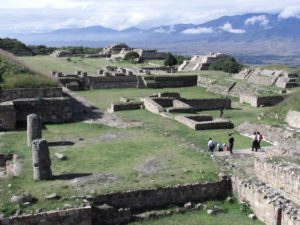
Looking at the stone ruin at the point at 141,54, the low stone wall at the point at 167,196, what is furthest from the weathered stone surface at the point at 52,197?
the stone ruin at the point at 141,54

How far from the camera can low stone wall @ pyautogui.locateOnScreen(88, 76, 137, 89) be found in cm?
4669

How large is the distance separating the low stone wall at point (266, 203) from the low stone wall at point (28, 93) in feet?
56.4

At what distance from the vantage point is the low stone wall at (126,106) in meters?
33.3

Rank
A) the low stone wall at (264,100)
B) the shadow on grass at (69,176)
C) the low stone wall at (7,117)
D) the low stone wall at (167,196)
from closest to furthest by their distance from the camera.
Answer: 1. the low stone wall at (167,196)
2. the shadow on grass at (69,176)
3. the low stone wall at (7,117)
4. the low stone wall at (264,100)

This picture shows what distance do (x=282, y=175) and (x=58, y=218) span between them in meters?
7.35

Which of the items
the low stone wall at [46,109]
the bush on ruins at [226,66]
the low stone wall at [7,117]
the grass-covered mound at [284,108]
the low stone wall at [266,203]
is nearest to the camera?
the low stone wall at [266,203]

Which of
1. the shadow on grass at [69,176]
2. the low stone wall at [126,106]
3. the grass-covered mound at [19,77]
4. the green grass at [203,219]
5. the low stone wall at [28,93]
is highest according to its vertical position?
the grass-covered mound at [19,77]

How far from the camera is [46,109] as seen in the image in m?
28.7

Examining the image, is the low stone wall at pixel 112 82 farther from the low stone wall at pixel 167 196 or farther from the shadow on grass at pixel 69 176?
the low stone wall at pixel 167 196

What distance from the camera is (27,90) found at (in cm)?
3075

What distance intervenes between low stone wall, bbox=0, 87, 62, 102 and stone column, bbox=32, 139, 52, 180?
1455 centimetres

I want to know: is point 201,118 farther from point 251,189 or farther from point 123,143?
point 251,189

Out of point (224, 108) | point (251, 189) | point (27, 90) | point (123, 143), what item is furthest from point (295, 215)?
point (224, 108)

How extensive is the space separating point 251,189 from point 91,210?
203 inches
